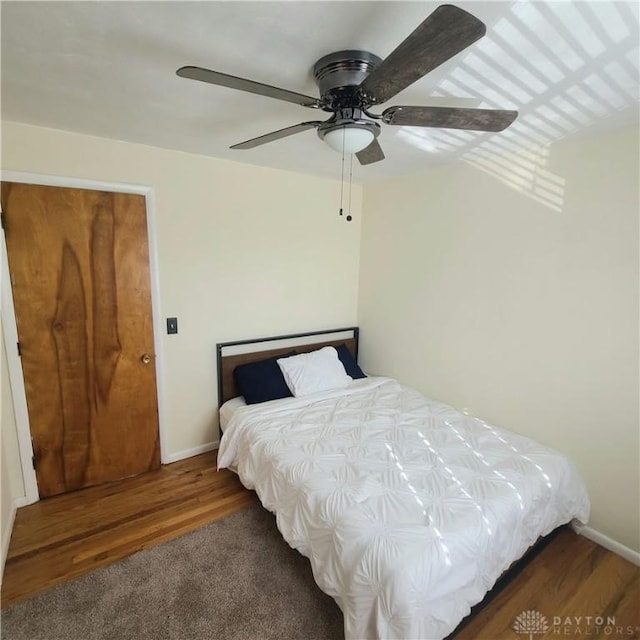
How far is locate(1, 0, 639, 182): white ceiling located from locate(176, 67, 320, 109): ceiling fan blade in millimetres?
199

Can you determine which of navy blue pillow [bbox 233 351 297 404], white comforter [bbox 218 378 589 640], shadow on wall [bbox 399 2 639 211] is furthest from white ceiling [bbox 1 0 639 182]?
white comforter [bbox 218 378 589 640]

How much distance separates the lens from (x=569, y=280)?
212 cm

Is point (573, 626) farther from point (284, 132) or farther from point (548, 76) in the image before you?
point (284, 132)

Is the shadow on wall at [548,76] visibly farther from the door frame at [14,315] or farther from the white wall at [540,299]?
the door frame at [14,315]

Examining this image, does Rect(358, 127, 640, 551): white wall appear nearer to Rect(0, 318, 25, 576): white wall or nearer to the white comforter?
the white comforter

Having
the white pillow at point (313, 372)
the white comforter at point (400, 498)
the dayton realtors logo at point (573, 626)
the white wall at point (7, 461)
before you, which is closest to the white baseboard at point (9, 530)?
the white wall at point (7, 461)

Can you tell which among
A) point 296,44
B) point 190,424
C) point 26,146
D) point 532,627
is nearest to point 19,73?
point 26,146

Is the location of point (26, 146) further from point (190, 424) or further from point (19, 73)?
point (190, 424)

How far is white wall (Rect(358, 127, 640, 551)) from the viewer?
1950mm

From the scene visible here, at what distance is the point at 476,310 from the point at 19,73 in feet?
9.51

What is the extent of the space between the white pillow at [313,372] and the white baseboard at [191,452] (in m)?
0.89

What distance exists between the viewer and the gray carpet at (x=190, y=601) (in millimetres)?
1543

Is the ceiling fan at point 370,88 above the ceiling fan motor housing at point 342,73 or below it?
below

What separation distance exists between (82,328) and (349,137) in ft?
6.91
